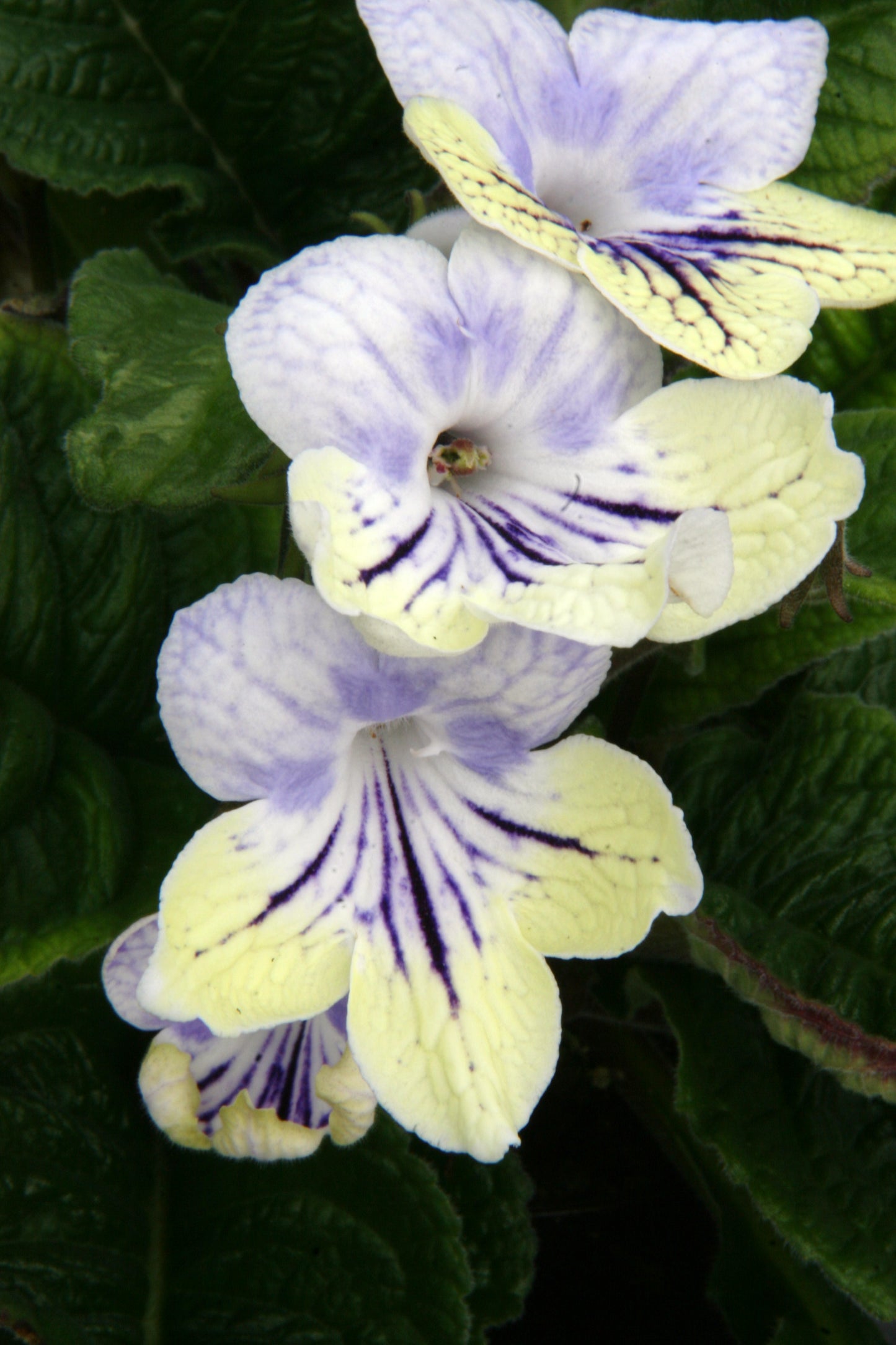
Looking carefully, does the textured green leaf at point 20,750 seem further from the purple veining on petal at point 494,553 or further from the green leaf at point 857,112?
the green leaf at point 857,112

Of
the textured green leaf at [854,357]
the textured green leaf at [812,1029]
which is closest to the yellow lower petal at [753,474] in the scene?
the textured green leaf at [812,1029]

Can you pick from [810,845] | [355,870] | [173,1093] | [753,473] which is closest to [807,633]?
[810,845]

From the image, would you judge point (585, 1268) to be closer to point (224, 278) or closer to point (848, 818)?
point (848, 818)

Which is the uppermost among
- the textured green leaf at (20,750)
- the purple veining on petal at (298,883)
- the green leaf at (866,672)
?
the purple veining on petal at (298,883)

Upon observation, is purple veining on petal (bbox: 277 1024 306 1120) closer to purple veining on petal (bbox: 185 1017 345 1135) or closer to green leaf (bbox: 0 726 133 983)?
purple veining on petal (bbox: 185 1017 345 1135)

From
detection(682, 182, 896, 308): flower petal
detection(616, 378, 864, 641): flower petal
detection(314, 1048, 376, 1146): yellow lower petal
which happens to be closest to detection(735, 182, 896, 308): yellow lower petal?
detection(682, 182, 896, 308): flower petal

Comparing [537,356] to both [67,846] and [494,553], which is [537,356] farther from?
[67,846]

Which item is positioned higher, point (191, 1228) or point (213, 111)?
point (213, 111)
